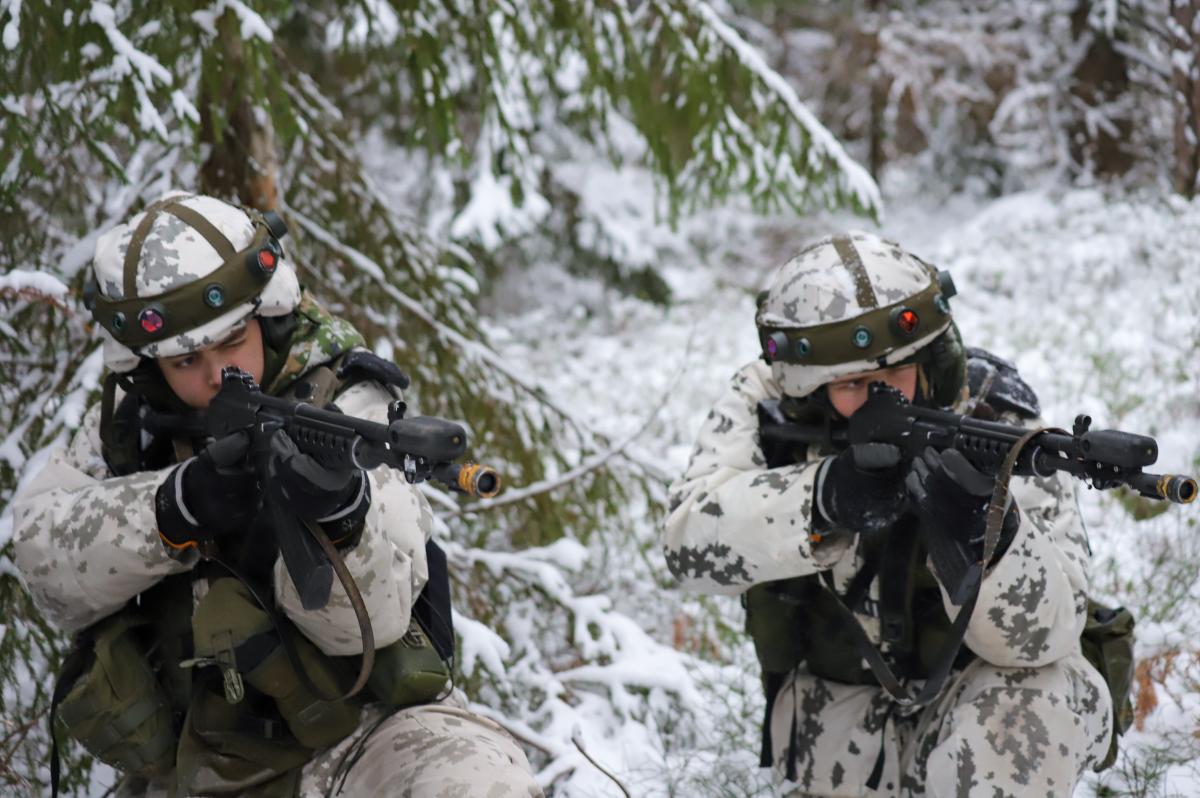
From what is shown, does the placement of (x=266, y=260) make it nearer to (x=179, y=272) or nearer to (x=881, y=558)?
(x=179, y=272)

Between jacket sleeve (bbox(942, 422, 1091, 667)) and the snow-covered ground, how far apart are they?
765mm

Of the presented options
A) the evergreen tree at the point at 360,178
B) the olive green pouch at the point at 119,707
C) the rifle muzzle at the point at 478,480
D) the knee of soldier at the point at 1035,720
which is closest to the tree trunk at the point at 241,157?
the evergreen tree at the point at 360,178

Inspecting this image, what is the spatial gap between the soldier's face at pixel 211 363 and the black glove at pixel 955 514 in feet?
5.02

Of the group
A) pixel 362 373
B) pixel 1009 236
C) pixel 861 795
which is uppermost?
pixel 362 373

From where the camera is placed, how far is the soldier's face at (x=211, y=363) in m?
2.62

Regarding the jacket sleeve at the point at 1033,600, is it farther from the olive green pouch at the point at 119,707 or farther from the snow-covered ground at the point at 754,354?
the olive green pouch at the point at 119,707

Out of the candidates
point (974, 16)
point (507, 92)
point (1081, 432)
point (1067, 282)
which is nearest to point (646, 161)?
point (507, 92)

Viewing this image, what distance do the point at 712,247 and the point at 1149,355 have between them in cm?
640

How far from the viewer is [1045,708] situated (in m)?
2.63

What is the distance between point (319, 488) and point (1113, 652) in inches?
79.4

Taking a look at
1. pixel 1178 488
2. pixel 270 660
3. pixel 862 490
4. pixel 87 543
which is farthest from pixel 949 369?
pixel 87 543

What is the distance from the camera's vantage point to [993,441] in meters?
2.34

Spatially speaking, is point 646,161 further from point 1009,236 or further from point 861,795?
point 1009,236

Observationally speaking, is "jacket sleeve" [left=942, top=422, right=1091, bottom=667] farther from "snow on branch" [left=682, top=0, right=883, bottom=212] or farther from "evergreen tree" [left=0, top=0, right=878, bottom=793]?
"snow on branch" [left=682, top=0, right=883, bottom=212]
